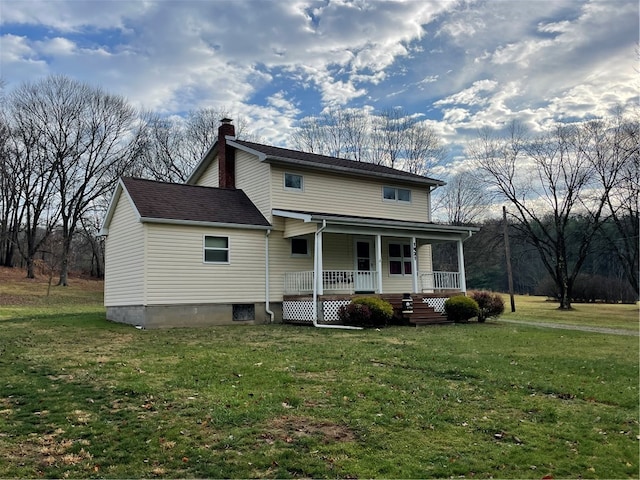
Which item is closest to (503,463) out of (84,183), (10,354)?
(10,354)

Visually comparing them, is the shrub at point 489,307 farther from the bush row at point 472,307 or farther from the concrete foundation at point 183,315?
the concrete foundation at point 183,315

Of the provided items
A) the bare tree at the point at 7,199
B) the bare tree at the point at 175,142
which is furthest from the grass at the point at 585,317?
the bare tree at the point at 7,199

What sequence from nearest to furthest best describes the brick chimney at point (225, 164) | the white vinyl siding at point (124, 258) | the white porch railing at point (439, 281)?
the white vinyl siding at point (124, 258), the white porch railing at point (439, 281), the brick chimney at point (225, 164)

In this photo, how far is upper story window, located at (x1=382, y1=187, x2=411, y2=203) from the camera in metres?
23.1

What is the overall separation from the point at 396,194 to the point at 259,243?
7.80 metres

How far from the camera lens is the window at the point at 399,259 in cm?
2277

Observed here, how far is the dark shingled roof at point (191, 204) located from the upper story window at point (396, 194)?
645cm

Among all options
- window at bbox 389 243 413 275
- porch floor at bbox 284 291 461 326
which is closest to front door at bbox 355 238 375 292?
window at bbox 389 243 413 275

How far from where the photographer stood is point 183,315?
1698cm

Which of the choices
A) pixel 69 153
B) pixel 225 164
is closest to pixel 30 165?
pixel 69 153

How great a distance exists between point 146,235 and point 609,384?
44.8 feet

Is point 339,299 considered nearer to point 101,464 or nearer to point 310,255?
point 310,255

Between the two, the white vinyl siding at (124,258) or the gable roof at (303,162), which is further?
the gable roof at (303,162)

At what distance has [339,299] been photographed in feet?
58.9
